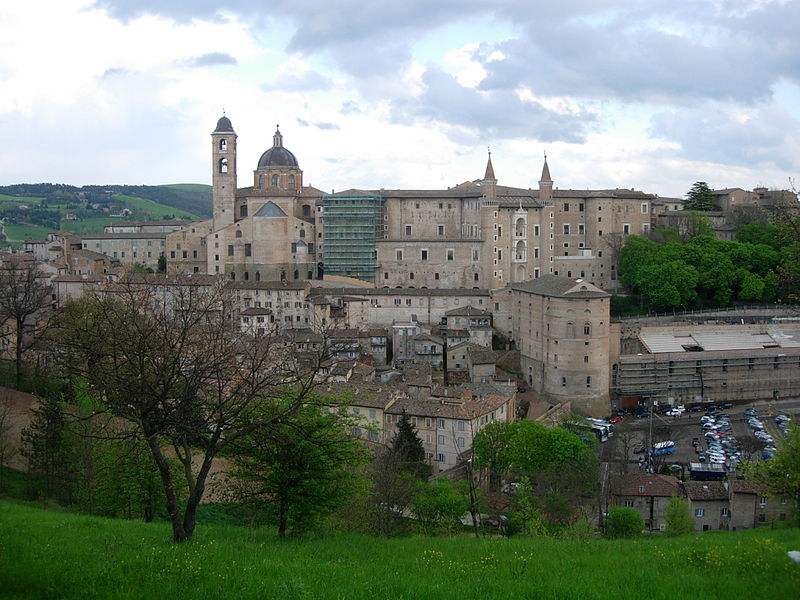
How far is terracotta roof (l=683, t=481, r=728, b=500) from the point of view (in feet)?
90.7

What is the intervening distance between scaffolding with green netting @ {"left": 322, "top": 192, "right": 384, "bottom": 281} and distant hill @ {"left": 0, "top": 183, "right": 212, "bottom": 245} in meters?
55.1

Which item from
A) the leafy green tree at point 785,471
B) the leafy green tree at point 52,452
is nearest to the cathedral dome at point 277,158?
the leafy green tree at point 52,452

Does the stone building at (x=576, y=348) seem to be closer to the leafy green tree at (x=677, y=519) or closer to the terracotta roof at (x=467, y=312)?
the terracotta roof at (x=467, y=312)

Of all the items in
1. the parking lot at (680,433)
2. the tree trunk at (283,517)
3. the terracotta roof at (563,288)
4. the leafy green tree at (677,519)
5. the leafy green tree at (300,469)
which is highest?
the terracotta roof at (563,288)

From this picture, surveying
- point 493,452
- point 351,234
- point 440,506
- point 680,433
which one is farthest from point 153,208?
point 440,506

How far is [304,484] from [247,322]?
117 ft

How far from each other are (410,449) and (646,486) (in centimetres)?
877

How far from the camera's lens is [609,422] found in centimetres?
4303

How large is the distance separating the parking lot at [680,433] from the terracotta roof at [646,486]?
301cm

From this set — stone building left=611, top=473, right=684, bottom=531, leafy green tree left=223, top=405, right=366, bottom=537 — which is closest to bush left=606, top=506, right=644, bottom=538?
stone building left=611, top=473, right=684, bottom=531

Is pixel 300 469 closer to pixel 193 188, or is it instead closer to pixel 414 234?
pixel 414 234

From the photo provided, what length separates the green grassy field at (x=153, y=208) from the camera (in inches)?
5492

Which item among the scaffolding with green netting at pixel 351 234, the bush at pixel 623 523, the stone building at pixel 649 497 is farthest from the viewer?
the scaffolding with green netting at pixel 351 234

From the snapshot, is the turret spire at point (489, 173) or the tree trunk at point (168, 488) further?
the turret spire at point (489, 173)
